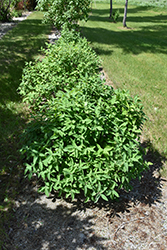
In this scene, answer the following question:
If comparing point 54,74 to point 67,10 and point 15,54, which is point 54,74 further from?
point 67,10

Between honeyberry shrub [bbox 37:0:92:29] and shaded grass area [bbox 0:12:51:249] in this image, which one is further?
honeyberry shrub [bbox 37:0:92:29]

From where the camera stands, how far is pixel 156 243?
2684 mm

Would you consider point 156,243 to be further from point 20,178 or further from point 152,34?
point 152,34

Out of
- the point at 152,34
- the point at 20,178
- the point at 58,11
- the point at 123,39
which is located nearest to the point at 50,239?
the point at 20,178

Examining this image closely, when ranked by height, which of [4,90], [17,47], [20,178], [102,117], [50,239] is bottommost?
[50,239]

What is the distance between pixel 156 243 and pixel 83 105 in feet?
7.09

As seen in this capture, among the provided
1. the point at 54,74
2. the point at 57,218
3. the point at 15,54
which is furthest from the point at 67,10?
the point at 57,218

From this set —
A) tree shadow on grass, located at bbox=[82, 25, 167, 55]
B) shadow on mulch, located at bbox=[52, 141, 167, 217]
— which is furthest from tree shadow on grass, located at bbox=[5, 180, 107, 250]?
tree shadow on grass, located at bbox=[82, 25, 167, 55]

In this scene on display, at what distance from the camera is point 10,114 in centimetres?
523

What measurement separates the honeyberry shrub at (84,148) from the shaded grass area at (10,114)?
0.91 m

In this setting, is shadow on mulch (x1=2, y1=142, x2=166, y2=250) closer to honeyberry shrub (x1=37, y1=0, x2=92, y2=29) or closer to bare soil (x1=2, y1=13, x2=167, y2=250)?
bare soil (x1=2, y1=13, x2=167, y2=250)

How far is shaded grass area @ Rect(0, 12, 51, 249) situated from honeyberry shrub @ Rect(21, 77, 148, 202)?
2.97 ft

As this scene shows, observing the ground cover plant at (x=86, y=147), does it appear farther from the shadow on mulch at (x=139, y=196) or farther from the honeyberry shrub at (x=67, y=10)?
the honeyberry shrub at (x=67, y=10)

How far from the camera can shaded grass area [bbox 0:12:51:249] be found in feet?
10.9
